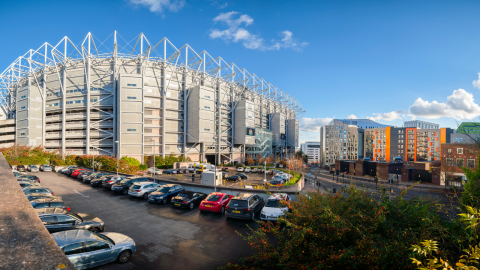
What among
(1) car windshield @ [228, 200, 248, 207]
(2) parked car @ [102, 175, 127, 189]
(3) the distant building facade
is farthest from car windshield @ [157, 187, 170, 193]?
(3) the distant building facade

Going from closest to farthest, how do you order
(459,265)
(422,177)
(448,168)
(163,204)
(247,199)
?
(459,265)
(247,199)
(163,204)
(448,168)
(422,177)

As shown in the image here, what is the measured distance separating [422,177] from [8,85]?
370ft

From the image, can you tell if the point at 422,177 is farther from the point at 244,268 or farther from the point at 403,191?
the point at 244,268

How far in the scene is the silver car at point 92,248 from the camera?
6449 mm

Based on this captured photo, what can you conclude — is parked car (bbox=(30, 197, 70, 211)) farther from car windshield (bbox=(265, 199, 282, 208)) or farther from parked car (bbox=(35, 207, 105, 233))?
car windshield (bbox=(265, 199, 282, 208))

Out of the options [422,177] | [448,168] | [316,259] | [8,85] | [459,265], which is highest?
[8,85]

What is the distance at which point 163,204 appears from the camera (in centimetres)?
1531

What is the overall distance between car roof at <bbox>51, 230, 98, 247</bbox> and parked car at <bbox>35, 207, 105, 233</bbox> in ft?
6.83

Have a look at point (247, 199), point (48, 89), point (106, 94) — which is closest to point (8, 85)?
point (48, 89)

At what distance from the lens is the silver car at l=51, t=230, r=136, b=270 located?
21.2ft

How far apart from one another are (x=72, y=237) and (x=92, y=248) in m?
0.71

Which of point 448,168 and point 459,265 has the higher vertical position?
point 459,265

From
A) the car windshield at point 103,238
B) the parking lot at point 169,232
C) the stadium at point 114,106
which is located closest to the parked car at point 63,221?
the parking lot at point 169,232

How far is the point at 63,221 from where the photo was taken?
356 inches
